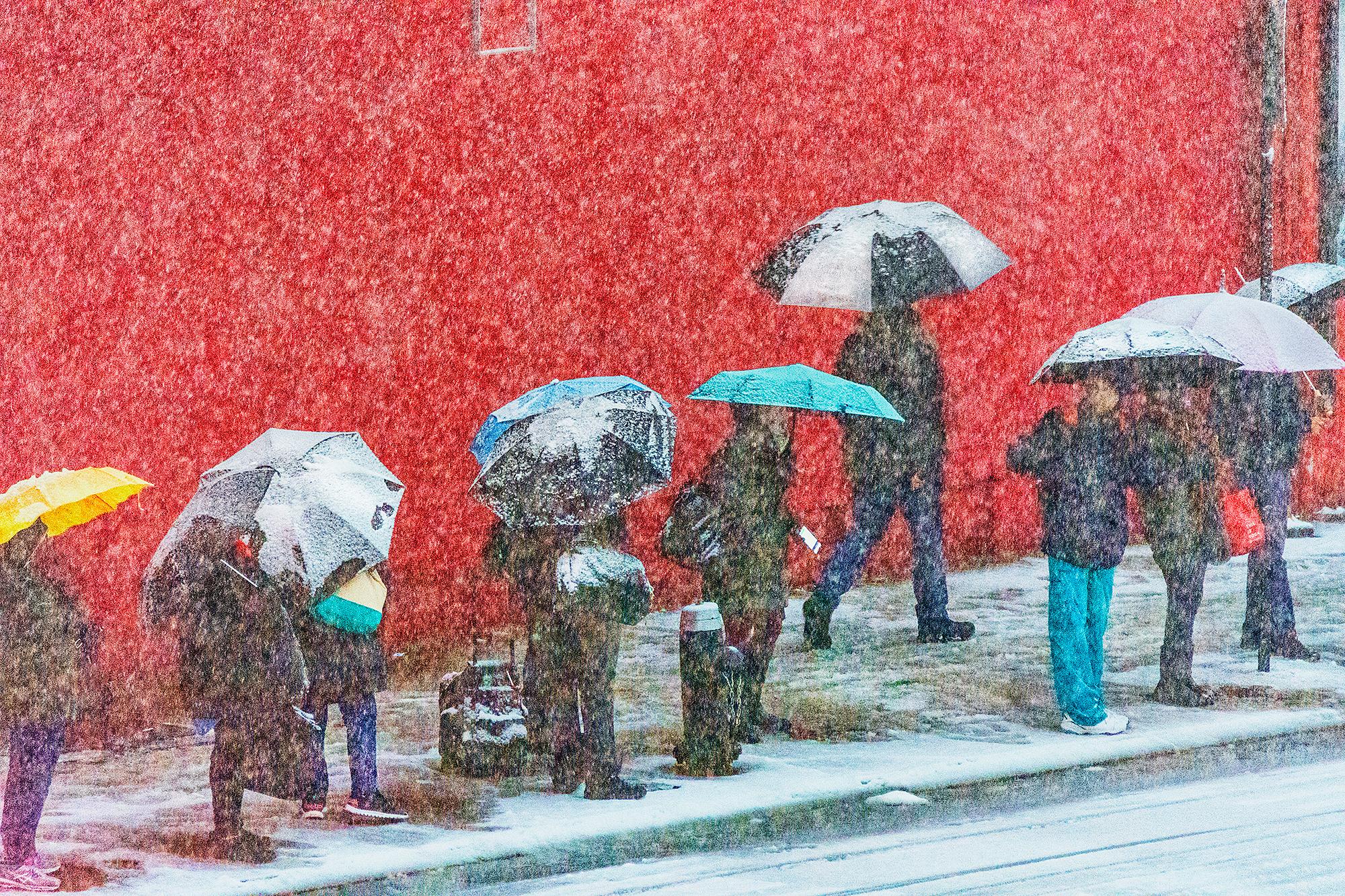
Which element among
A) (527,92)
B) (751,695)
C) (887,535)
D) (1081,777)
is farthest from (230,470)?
(887,535)

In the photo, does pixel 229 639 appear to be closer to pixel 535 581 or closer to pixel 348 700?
pixel 348 700

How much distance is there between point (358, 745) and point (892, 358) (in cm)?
452

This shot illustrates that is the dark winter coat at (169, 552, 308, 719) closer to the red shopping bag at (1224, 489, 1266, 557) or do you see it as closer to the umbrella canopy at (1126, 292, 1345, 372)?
the umbrella canopy at (1126, 292, 1345, 372)

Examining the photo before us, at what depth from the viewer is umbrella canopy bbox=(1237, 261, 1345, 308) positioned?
11211 mm

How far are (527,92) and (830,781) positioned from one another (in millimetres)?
5259

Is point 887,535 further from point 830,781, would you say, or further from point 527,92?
point 830,781

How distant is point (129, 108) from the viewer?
1015cm

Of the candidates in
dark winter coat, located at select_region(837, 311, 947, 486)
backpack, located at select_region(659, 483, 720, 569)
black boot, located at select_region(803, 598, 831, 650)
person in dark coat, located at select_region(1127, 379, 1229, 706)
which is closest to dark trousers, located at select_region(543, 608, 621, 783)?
backpack, located at select_region(659, 483, 720, 569)

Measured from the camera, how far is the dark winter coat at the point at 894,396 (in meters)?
11.1

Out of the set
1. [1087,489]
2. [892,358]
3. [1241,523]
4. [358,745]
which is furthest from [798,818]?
[892,358]

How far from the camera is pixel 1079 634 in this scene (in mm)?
9148

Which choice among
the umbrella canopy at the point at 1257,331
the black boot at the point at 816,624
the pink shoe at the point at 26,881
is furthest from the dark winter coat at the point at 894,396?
the pink shoe at the point at 26,881

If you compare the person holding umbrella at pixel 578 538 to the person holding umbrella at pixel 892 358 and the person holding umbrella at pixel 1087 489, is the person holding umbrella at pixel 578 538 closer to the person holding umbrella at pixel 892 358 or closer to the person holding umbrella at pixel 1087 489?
the person holding umbrella at pixel 1087 489

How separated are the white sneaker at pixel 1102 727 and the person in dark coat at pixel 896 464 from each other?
7.06 feet
